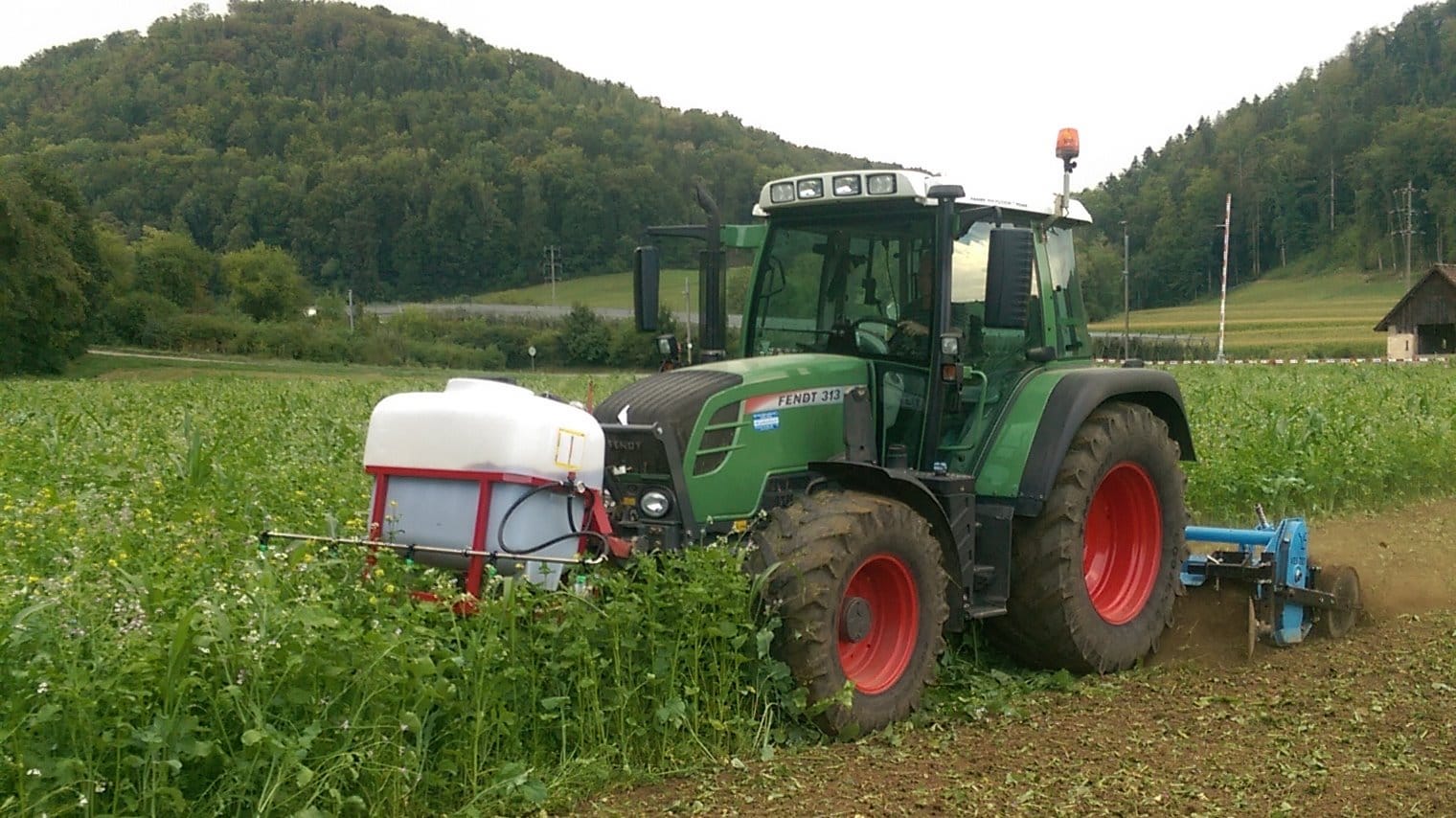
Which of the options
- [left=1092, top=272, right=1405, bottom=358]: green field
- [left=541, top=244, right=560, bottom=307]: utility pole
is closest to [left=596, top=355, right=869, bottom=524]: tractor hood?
[left=1092, top=272, right=1405, bottom=358]: green field

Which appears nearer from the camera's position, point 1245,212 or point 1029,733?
point 1029,733

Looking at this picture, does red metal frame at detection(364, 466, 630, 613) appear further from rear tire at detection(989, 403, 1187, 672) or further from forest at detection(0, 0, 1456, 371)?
forest at detection(0, 0, 1456, 371)

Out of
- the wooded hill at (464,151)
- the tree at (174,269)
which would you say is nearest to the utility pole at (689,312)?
the wooded hill at (464,151)

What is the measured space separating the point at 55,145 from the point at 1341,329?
85.9 m

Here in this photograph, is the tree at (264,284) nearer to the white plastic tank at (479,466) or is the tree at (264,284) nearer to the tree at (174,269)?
the tree at (174,269)

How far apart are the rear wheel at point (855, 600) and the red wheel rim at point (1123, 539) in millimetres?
1821

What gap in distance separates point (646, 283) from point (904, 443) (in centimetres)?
152

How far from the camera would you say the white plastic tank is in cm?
473

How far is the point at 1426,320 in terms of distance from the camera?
55.4 metres

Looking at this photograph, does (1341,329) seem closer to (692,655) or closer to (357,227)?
(357,227)

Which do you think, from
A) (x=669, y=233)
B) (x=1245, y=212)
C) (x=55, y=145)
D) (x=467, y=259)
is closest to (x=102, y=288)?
(x=467, y=259)

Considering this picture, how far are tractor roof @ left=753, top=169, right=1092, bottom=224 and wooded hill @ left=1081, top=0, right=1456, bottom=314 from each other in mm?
74732

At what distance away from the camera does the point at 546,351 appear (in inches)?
1882

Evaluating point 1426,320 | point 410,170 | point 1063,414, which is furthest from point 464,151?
point 1063,414
